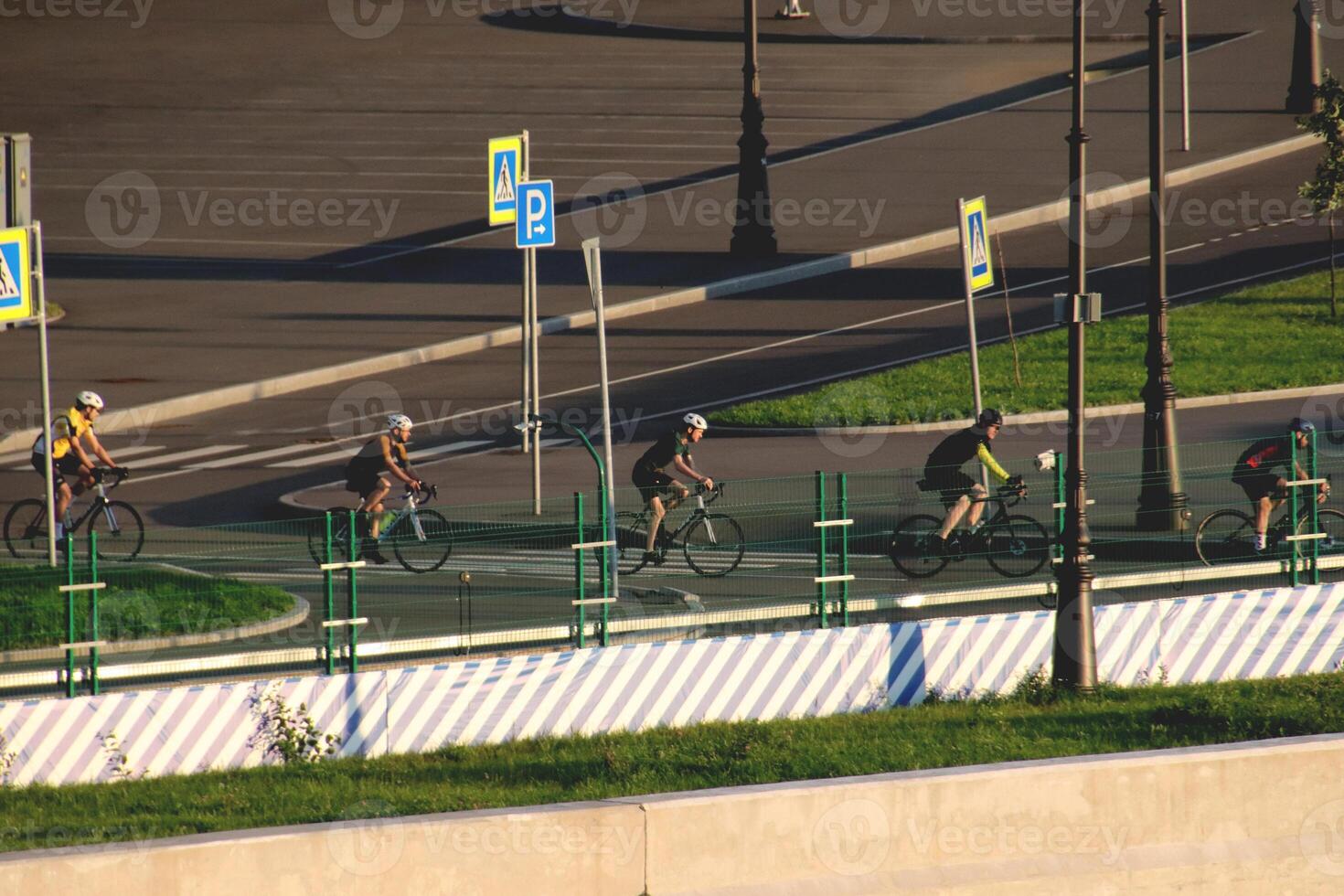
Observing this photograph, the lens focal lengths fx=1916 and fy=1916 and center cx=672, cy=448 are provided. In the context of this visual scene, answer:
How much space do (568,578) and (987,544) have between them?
3.91m

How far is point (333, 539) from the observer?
13.0m

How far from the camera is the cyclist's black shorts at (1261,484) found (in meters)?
16.3

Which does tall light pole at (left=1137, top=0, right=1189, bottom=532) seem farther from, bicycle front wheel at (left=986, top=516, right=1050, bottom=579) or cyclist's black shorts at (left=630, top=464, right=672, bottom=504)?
cyclist's black shorts at (left=630, top=464, right=672, bottom=504)

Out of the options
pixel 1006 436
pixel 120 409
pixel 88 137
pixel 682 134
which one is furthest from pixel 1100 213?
pixel 88 137

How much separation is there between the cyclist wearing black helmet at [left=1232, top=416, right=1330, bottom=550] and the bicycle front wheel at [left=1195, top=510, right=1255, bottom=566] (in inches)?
3.5

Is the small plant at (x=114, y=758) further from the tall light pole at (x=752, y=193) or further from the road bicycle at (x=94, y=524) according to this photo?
the tall light pole at (x=752, y=193)

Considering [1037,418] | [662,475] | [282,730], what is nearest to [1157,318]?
[1037,418]

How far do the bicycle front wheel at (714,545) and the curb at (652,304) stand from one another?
33.2 feet

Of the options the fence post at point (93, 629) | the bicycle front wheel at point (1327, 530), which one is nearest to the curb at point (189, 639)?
the fence post at point (93, 629)

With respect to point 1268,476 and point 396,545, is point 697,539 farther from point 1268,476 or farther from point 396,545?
point 1268,476

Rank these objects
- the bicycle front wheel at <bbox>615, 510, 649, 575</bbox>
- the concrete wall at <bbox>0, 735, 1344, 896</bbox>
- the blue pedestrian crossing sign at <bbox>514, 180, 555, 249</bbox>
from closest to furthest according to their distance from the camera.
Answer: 1. the concrete wall at <bbox>0, 735, 1344, 896</bbox>
2. the bicycle front wheel at <bbox>615, 510, 649, 575</bbox>
3. the blue pedestrian crossing sign at <bbox>514, 180, 555, 249</bbox>

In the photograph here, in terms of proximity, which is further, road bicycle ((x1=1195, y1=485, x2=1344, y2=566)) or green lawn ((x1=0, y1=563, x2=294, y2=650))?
road bicycle ((x1=1195, y1=485, x2=1344, y2=566))

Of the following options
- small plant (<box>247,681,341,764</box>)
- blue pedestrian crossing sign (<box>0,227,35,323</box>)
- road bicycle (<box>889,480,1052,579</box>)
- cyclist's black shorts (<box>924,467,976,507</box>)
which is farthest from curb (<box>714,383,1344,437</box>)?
small plant (<box>247,681,341,764</box>)

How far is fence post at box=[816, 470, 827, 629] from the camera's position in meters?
14.1
